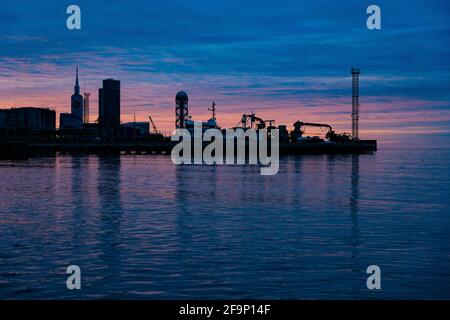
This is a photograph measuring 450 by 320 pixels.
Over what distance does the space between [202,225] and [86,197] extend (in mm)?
18364

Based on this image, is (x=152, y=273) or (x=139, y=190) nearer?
(x=152, y=273)

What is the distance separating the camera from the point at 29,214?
35.6 m

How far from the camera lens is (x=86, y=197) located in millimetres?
47312
